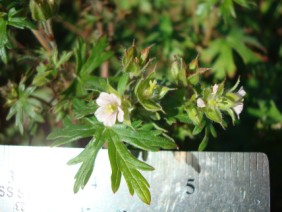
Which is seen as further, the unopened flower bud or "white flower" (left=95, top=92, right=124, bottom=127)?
the unopened flower bud

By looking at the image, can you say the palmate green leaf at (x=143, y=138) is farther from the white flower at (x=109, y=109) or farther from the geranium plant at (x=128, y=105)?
the white flower at (x=109, y=109)

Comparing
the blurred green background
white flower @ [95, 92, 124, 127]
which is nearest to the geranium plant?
white flower @ [95, 92, 124, 127]

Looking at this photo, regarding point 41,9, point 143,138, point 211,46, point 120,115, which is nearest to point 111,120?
point 120,115

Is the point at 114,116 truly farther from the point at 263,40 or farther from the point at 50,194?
the point at 263,40

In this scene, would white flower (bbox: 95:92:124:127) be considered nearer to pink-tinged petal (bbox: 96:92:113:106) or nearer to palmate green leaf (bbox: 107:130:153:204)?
pink-tinged petal (bbox: 96:92:113:106)

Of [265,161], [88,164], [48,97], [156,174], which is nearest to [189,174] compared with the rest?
[156,174]

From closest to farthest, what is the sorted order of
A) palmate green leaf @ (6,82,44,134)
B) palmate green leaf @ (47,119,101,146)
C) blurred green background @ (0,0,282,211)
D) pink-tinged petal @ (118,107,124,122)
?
pink-tinged petal @ (118,107,124,122) < palmate green leaf @ (47,119,101,146) < palmate green leaf @ (6,82,44,134) < blurred green background @ (0,0,282,211)

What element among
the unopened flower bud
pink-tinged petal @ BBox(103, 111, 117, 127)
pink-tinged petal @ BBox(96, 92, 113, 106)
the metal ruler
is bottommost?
the metal ruler
